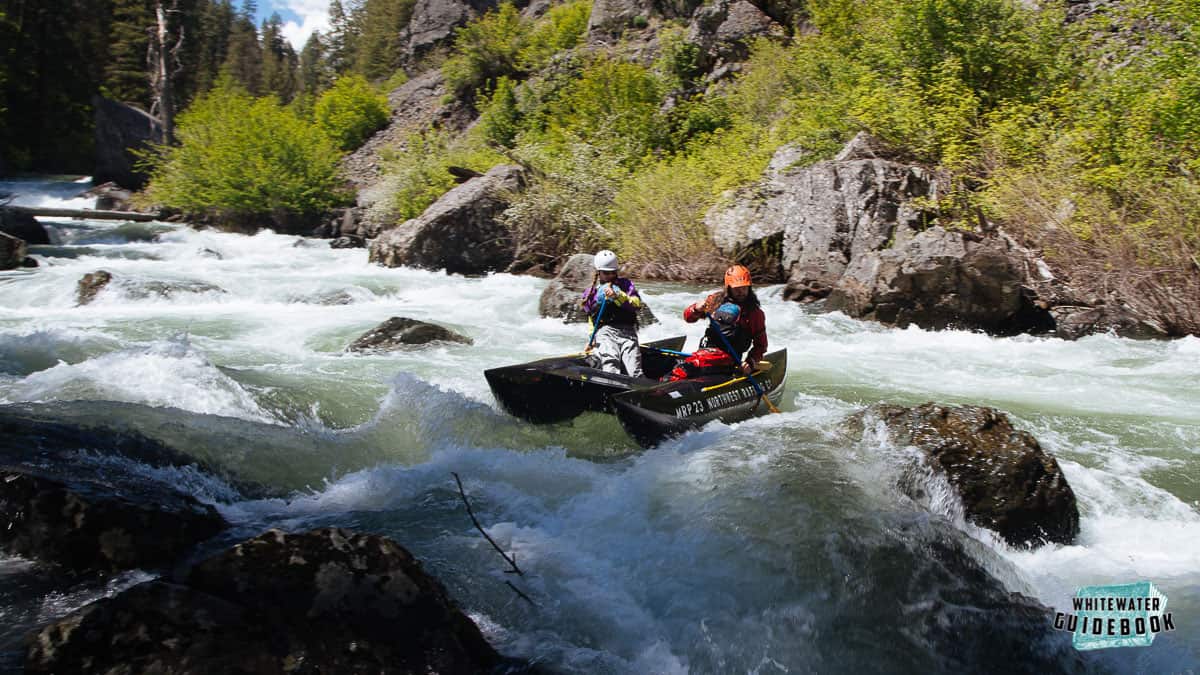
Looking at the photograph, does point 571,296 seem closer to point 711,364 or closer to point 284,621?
point 711,364

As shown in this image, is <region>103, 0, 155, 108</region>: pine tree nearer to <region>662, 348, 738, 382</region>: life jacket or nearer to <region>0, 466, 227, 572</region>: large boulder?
<region>662, 348, 738, 382</region>: life jacket

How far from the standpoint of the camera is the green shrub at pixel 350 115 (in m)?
26.7

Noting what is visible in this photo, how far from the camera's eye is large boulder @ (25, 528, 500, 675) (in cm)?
221

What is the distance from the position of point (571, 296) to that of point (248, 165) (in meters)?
12.7

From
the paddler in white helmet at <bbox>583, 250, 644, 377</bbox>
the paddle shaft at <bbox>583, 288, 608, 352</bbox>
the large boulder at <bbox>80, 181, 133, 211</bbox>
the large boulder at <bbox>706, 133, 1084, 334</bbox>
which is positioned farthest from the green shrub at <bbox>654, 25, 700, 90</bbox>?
the large boulder at <bbox>80, 181, 133, 211</bbox>

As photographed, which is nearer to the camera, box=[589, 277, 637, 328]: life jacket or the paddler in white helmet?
the paddler in white helmet

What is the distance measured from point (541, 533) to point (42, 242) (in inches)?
669

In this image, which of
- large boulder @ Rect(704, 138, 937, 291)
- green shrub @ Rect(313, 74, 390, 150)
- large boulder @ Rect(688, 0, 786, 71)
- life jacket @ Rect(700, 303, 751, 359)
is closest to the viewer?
life jacket @ Rect(700, 303, 751, 359)

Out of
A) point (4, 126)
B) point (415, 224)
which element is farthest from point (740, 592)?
point (4, 126)

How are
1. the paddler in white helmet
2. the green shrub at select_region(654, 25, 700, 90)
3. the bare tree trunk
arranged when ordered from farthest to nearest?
1. the bare tree trunk
2. the green shrub at select_region(654, 25, 700, 90)
3. the paddler in white helmet

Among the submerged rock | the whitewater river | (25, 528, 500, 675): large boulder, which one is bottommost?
the submerged rock

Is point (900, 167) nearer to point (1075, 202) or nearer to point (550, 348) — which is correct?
point (1075, 202)

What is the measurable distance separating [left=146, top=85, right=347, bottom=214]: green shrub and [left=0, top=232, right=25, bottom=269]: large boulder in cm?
652

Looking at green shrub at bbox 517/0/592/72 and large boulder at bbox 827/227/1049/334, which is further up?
green shrub at bbox 517/0/592/72
